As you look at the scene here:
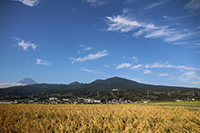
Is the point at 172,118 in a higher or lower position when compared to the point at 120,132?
lower

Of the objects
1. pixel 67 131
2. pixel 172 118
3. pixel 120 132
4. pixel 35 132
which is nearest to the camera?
pixel 35 132

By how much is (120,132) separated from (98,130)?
1.21 meters

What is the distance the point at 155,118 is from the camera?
12.2 m

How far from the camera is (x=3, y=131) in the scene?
6.54 m

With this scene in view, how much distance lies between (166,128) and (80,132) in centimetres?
548

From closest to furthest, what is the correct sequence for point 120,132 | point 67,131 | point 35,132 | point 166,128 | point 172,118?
point 35,132 < point 120,132 < point 67,131 < point 166,128 < point 172,118

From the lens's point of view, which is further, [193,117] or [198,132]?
[193,117]

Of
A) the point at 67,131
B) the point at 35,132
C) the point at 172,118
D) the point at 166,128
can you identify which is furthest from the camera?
the point at 172,118

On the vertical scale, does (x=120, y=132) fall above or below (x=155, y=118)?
above

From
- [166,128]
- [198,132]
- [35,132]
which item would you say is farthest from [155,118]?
[35,132]

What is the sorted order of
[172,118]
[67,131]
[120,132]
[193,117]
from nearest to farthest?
[120,132] < [67,131] < [193,117] < [172,118]

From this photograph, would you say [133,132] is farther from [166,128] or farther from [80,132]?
[166,128]

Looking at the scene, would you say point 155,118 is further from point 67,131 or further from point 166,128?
point 67,131

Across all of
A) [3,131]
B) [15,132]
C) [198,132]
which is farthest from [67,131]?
[198,132]
